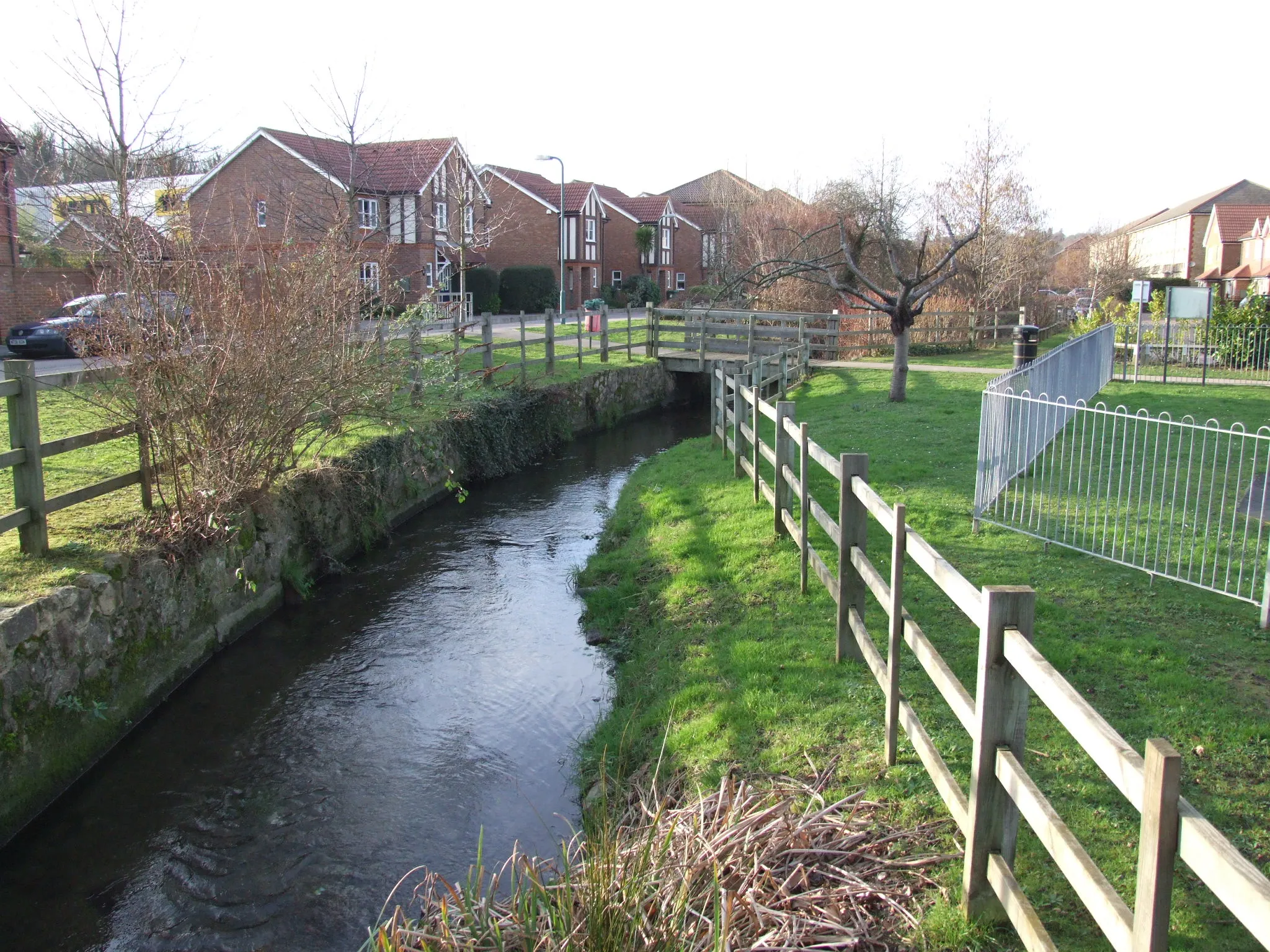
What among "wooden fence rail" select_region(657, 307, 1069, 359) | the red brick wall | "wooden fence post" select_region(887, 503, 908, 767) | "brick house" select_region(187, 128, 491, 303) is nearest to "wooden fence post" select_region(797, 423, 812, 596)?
"wooden fence post" select_region(887, 503, 908, 767)

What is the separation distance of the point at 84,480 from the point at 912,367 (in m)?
21.0

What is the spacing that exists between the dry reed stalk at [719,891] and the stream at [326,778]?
139 centimetres

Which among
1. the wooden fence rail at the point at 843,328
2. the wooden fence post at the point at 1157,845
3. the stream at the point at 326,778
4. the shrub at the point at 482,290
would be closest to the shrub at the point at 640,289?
the shrub at the point at 482,290

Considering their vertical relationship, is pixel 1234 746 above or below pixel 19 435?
below

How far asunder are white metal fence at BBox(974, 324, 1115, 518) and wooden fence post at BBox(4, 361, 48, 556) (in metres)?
7.89

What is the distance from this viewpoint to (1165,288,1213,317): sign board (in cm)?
2414

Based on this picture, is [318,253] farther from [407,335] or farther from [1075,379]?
[1075,379]

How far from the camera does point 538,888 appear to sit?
369cm

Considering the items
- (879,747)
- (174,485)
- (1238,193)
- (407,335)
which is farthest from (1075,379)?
(1238,193)

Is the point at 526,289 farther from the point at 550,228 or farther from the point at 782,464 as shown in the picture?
the point at 782,464

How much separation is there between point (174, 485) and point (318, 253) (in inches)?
118

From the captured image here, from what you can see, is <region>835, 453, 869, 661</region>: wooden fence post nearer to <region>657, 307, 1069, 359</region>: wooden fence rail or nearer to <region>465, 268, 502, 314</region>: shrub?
<region>657, 307, 1069, 359</region>: wooden fence rail

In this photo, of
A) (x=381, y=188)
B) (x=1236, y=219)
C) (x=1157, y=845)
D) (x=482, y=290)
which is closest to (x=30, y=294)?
(x=381, y=188)

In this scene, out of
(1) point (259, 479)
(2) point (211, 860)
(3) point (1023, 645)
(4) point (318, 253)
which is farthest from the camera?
(4) point (318, 253)
